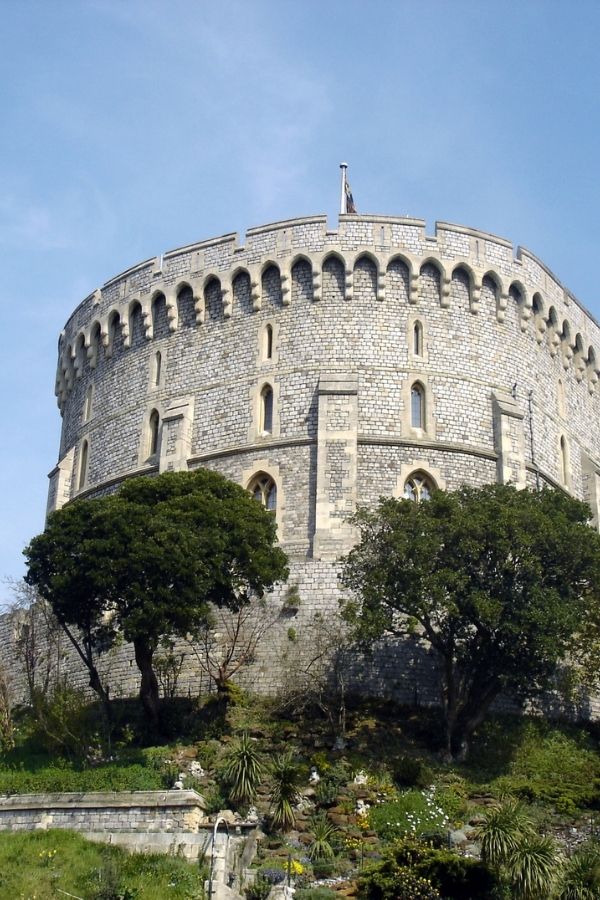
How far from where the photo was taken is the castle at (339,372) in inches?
1491

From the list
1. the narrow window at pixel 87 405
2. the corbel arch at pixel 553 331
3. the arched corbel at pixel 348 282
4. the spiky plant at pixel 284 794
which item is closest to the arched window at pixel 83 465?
the narrow window at pixel 87 405

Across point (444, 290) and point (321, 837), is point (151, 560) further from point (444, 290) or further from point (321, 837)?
point (444, 290)

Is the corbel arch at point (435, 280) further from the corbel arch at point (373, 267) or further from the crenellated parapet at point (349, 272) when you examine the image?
the corbel arch at point (373, 267)

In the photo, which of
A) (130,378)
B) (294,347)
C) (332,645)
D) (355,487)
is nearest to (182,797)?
(332,645)

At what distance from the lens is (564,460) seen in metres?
42.6

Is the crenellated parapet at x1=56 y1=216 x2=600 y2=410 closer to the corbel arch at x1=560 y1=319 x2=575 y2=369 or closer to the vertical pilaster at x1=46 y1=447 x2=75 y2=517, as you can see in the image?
the corbel arch at x1=560 y1=319 x2=575 y2=369

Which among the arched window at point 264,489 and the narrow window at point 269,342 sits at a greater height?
the narrow window at point 269,342

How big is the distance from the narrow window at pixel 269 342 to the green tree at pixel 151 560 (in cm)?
814

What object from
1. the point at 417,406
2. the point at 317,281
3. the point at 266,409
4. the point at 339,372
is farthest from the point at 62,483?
the point at 417,406

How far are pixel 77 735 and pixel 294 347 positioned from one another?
47.3 feet

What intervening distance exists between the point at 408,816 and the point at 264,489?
13.8 m

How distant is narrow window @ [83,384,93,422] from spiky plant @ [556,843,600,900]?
84.9 ft

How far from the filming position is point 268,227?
4100cm

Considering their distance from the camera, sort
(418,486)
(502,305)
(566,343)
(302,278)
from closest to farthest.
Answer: (418,486) < (302,278) < (502,305) < (566,343)
